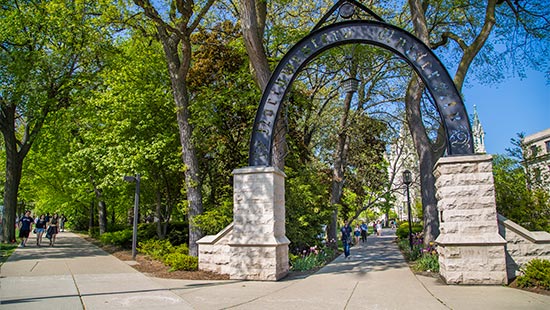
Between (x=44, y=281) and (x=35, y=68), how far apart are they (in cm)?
1416

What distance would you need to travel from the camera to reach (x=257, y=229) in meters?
9.23

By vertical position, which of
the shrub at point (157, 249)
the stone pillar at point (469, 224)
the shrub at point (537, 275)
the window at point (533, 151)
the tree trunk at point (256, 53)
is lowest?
the shrub at point (157, 249)

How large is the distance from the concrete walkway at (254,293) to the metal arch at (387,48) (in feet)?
9.78

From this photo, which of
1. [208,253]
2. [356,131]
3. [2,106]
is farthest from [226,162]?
[2,106]

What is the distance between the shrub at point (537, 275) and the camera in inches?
277

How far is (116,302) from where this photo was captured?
6453mm

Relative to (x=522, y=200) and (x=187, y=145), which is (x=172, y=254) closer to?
(x=187, y=145)

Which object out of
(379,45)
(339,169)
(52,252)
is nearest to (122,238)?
(52,252)

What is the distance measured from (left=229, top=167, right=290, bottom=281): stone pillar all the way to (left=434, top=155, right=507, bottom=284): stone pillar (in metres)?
3.62

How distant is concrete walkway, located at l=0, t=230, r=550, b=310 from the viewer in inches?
245

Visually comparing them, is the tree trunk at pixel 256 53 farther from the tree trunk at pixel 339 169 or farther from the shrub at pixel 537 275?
the tree trunk at pixel 339 169

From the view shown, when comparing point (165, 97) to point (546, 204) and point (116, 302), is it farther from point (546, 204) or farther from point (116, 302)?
point (546, 204)

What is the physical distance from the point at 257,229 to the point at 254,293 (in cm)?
201

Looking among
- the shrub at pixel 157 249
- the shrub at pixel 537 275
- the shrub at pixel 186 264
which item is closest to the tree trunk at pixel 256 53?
the shrub at pixel 186 264
